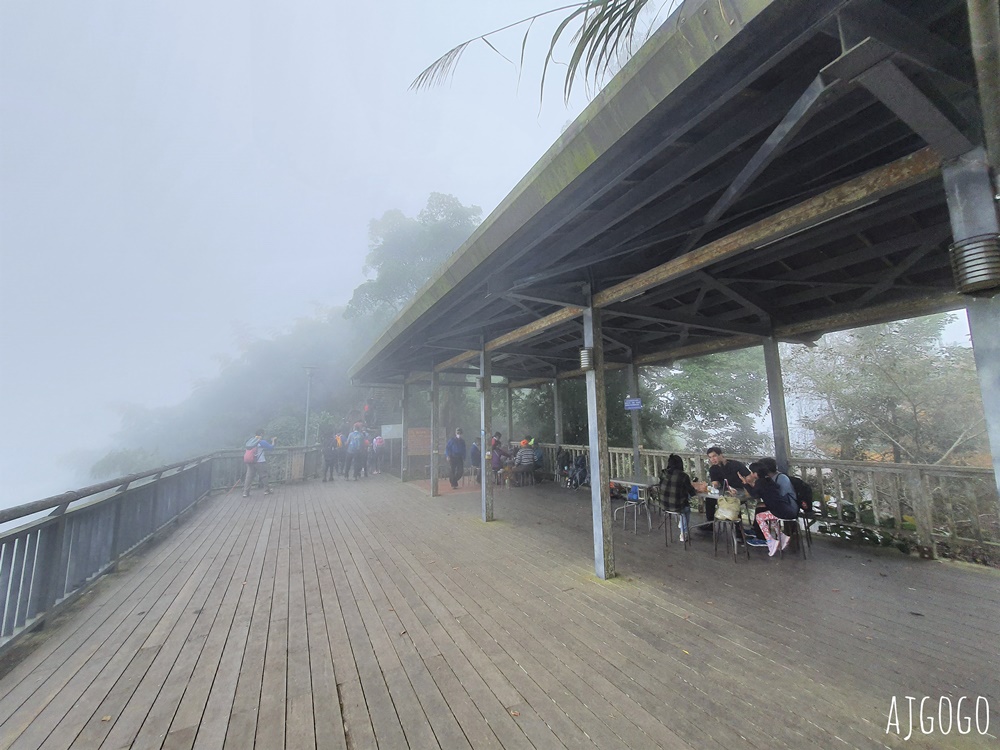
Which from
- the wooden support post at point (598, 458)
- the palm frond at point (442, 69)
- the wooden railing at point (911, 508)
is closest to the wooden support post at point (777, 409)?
the wooden railing at point (911, 508)

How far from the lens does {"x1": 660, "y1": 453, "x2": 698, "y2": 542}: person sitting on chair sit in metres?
4.68

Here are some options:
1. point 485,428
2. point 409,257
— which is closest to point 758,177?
point 485,428

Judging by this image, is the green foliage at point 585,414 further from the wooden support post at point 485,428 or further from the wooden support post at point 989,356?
the wooden support post at point 989,356

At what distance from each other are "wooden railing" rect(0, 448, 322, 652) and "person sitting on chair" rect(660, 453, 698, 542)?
5.35 metres

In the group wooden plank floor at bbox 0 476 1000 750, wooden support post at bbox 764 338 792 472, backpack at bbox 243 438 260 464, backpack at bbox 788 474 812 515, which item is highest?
wooden support post at bbox 764 338 792 472

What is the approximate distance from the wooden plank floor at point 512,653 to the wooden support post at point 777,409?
1107mm

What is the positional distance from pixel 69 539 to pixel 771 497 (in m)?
6.40

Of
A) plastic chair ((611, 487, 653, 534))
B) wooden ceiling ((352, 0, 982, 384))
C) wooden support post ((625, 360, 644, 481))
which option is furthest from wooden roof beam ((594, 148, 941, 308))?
wooden support post ((625, 360, 644, 481))

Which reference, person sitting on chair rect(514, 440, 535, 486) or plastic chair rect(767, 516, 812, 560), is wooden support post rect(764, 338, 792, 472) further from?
person sitting on chair rect(514, 440, 535, 486)

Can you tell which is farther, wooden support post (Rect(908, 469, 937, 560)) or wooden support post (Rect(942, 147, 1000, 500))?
wooden support post (Rect(908, 469, 937, 560))

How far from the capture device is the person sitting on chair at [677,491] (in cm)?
468

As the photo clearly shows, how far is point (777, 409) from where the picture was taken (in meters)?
5.40

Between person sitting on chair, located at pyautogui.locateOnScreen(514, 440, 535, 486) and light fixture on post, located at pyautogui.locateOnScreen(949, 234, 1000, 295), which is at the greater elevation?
light fixture on post, located at pyautogui.locateOnScreen(949, 234, 1000, 295)

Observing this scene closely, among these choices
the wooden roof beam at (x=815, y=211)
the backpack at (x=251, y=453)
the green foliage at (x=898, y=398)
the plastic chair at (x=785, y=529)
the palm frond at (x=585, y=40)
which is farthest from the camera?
the backpack at (x=251, y=453)
